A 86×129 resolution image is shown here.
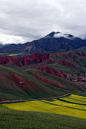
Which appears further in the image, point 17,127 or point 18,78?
point 18,78

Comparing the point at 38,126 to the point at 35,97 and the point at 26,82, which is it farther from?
the point at 26,82

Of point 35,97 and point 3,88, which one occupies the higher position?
point 3,88

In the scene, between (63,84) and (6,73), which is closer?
(6,73)

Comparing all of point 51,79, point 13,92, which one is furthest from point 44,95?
point 51,79

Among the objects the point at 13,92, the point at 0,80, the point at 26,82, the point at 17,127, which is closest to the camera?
the point at 17,127

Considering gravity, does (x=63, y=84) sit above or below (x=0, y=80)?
below

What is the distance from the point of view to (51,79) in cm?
15612

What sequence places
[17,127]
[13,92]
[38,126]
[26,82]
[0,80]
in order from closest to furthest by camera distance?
[17,127]
[38,126]
[13,92]
[0,80]
[26,82]

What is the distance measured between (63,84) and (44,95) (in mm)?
50826

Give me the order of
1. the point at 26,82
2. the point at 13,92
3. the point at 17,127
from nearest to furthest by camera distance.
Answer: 1. the point at 17,127
2. the point at 13,92
3. the point at 26,82

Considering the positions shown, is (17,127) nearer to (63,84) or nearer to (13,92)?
(13,92)

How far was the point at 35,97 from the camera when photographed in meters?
98.7

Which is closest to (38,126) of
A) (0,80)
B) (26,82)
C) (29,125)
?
(29,125)

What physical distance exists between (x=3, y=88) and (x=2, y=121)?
7441cm
